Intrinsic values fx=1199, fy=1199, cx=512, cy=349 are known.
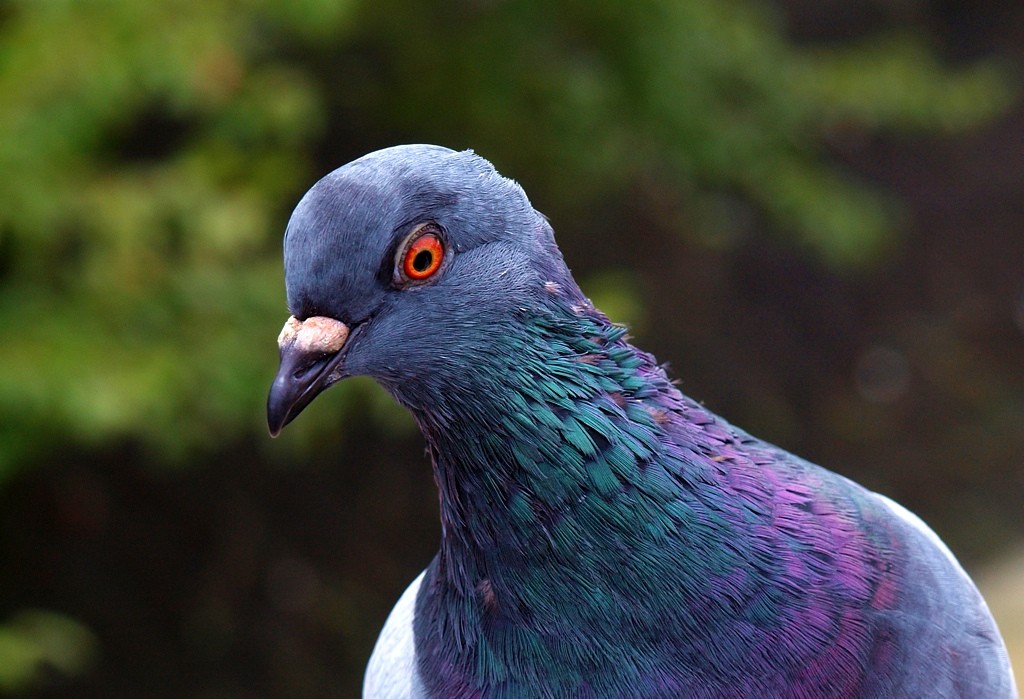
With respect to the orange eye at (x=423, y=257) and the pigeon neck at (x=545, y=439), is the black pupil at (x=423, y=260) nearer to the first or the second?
the orange eye at (x=423, y=257)

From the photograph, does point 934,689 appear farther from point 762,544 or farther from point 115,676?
point 115,676

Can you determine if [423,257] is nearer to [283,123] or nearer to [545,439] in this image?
[545,439]

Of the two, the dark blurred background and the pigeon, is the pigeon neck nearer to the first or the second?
the pigeon

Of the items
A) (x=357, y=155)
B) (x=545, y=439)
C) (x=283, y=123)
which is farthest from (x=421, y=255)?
(x=357, y=155)

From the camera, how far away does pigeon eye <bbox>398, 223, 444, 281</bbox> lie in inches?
77.0

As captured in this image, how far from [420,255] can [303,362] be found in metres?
0.26

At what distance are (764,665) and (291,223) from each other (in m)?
1.07

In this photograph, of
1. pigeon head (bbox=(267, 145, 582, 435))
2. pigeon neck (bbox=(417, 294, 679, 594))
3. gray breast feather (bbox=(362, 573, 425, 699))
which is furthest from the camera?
gray breast feather (bbox=(362, 573, 425, 699))

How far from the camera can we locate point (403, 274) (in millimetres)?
1977

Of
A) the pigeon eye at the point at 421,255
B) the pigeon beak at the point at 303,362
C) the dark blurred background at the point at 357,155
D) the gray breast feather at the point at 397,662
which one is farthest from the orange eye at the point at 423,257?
the dark blurred background at the point at 357,155

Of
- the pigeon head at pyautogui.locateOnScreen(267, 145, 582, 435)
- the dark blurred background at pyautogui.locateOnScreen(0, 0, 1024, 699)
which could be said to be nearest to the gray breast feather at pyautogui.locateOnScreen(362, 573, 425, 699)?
the pigeon head at pyautogui.locateOnScreen(267, 145, 582, 435)

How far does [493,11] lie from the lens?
584cm

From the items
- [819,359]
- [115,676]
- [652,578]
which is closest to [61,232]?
[115,676]

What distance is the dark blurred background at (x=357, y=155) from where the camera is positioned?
13.6 ft
